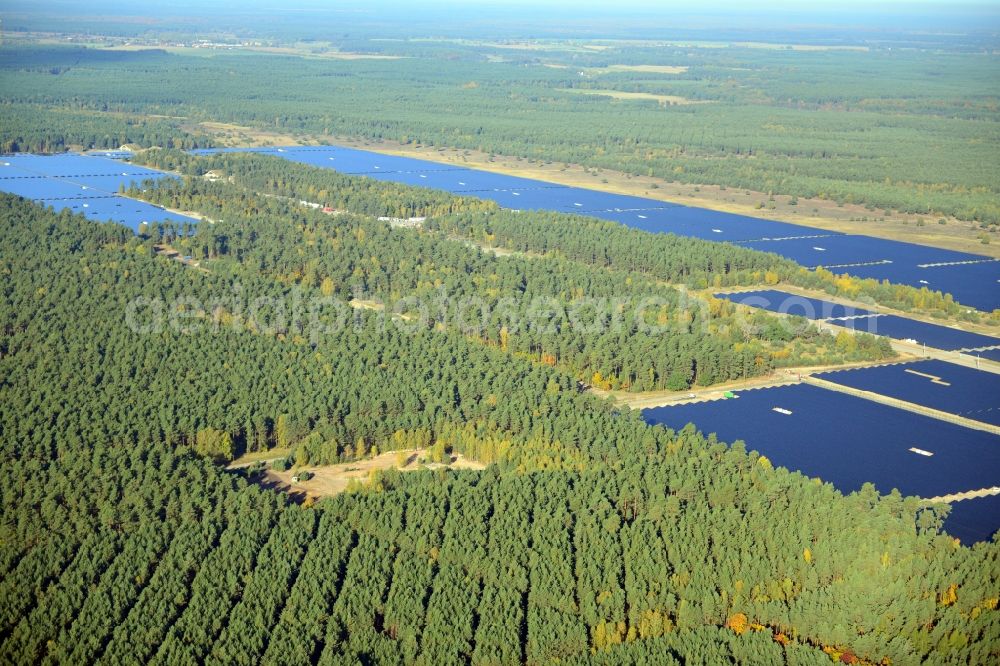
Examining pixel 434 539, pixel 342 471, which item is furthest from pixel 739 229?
pixel 434 539

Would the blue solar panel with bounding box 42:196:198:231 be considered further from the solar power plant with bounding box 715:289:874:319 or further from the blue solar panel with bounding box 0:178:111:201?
the solar power plant with bounding box 715:289:874:319

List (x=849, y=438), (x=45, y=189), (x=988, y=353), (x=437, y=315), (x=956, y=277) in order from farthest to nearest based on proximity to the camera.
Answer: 1. (x=45, y=189)
2. (x=956, y=277)
3. (x=437, y=315)
4. (x=988, y=353)
5. (x=849, y=438)

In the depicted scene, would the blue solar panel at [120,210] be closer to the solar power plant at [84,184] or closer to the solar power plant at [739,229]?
the solar power plant at [84,184]

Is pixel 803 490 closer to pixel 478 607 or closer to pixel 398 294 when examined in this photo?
pixel 478 607

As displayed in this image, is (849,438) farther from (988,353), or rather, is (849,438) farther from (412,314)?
(412,314)

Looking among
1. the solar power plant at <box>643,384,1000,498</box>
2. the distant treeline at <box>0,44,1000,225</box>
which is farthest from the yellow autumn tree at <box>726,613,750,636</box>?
the distant treeline at <box>0,44,1000,225</box>

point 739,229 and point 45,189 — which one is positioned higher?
point 739,229

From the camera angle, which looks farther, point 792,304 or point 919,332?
point 792,304
